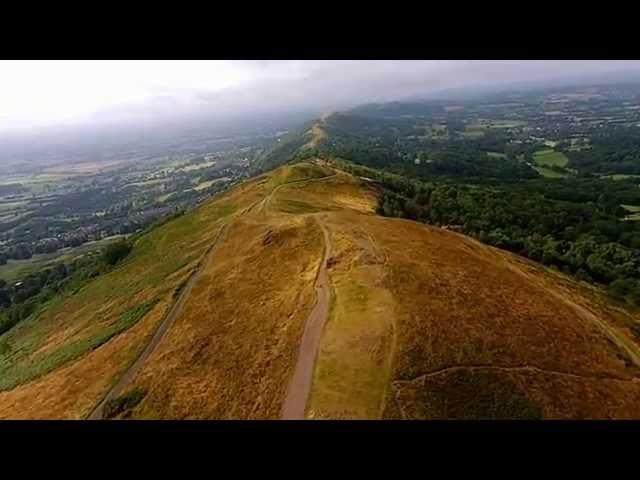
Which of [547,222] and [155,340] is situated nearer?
[155,340]

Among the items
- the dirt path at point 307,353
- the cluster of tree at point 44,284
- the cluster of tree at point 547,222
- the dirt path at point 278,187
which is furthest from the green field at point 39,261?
the dirt path at point 307,353

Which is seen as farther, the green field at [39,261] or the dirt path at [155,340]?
the green field at [39,261]

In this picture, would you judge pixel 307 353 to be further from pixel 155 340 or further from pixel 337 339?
pixel 155 340

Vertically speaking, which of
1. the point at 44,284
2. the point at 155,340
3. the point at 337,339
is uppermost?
the point at 337,339

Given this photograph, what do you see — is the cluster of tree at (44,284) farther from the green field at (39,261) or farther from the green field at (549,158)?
the green field at (549,158)

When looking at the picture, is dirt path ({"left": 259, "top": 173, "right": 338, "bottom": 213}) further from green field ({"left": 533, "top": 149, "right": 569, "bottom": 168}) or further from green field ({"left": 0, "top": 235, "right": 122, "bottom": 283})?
green field ({"left": 533, "top": 149, "right": 569, "bottom": 168})

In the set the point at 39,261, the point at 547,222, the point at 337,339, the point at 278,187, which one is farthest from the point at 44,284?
the point at 547,222
